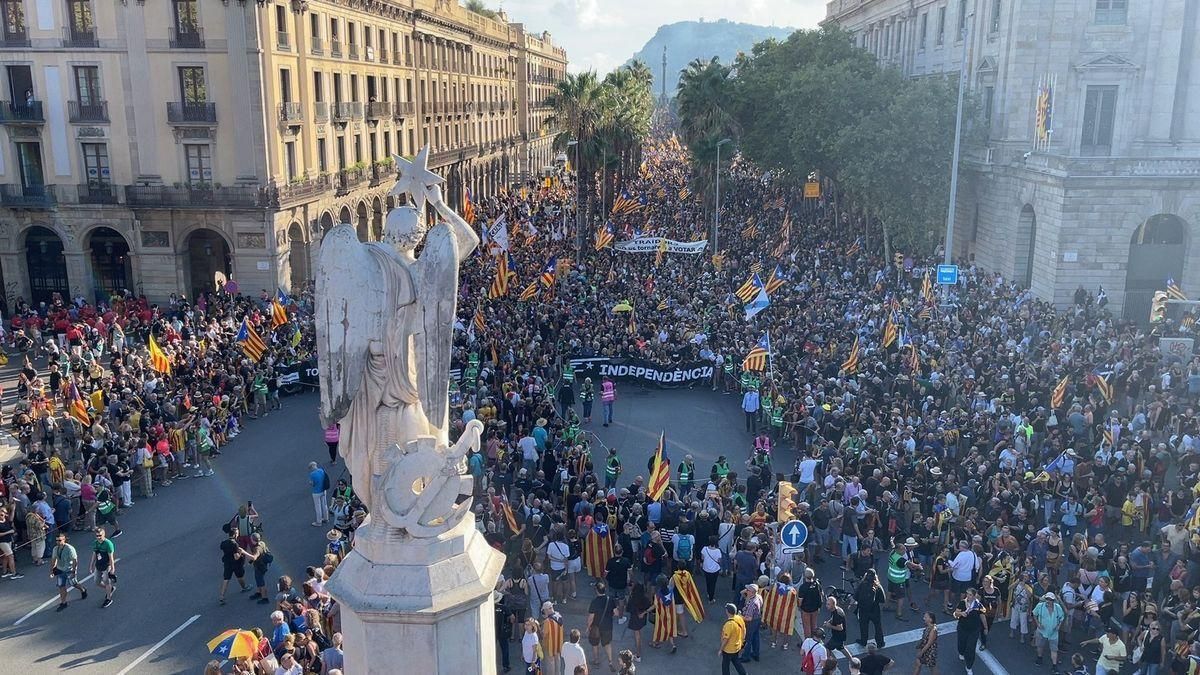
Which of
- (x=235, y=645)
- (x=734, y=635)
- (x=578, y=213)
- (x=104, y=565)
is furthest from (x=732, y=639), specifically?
(x=578, y=213)

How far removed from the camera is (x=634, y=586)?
1389 centimetres

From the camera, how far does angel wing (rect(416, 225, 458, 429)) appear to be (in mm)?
6246

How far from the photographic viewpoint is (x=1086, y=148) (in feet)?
126

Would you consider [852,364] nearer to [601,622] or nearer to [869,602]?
[869,602]

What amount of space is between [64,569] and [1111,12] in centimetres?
3850

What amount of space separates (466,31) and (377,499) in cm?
7032

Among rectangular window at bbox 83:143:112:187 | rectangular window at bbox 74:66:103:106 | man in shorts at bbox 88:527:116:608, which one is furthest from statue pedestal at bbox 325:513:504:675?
rectangular window at bbox 74:66:103:106

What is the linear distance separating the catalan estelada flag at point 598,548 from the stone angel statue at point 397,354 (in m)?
9.88

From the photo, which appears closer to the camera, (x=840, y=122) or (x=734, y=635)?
(x=734, y=635)

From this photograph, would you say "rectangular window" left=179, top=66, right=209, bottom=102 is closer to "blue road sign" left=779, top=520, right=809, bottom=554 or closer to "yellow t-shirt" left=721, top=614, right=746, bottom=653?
"blue road sign" left=779, top=520, right=809, bottom=554

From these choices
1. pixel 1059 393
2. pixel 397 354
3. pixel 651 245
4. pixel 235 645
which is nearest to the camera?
pixel 397 354

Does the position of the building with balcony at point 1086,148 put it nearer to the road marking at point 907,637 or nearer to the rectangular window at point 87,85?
the road marking at point 907,637

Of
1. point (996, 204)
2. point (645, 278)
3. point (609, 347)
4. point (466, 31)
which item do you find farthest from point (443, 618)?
point (466, 31)

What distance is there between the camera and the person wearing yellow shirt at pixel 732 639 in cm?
1280
